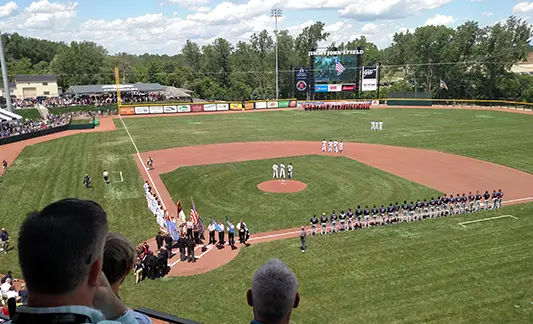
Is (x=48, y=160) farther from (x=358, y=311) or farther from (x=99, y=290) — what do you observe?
(x=99, y=290)

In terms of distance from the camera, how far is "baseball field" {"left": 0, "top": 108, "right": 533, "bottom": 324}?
13.4m

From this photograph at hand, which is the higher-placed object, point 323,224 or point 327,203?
point 323,224

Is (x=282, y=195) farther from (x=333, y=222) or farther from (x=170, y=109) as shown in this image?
(x=170, y=109)

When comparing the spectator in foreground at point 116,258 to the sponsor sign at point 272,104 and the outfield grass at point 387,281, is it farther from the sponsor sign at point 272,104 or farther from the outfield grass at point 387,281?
the sponsor sign at point 272,104

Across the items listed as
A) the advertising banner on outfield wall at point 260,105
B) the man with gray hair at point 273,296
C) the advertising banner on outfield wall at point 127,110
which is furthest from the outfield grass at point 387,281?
the advertising banner on outfield wall at point 260,105

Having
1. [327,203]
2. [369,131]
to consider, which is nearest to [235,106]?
[369,131]

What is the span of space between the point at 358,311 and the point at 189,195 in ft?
48.6

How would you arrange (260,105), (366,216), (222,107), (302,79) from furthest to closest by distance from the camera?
(260,105), (222,107), (302,79), (366,216)

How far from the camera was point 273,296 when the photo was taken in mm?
2971

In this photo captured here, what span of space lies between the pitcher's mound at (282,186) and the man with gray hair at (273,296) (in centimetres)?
2267

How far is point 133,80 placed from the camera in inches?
4648

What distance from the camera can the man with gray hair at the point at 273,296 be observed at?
2.98 metres

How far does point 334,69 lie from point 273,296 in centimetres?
7395

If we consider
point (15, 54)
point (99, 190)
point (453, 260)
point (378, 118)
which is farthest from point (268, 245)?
point (15, 54)
